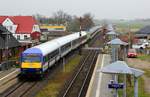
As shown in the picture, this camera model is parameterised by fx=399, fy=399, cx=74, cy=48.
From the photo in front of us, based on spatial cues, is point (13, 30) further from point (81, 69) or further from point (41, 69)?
point (41, 69)

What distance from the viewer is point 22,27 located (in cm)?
7562

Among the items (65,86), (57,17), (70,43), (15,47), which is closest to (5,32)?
(15,47)

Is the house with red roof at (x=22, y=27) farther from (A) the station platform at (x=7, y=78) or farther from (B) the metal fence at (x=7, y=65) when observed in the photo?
(A) the station platform at (x=7, y=78)

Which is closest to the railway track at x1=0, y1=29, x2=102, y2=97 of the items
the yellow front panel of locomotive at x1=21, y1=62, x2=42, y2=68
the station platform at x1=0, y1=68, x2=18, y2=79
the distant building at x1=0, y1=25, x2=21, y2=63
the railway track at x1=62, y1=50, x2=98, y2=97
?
the railway track at x1=62, y1=50, x2=98, y2=97

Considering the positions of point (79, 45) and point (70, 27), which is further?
point (70, 27)

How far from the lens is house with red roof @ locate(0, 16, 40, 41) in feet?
241

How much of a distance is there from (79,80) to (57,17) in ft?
500

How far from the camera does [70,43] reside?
2154 inches

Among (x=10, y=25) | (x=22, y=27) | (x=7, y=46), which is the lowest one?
(x=7, y=46)

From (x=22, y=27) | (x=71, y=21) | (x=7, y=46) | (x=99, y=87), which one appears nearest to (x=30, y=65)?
(x=99, y=87)

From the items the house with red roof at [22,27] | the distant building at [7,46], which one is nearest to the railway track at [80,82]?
the distant building at [7,46]

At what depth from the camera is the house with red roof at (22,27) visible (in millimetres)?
73500

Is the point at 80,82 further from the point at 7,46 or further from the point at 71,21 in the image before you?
the point at 71,21

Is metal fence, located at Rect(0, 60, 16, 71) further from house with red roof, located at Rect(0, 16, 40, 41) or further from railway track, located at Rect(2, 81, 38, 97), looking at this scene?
house with red roof, located at Rect(0, 16, 40, 41)
